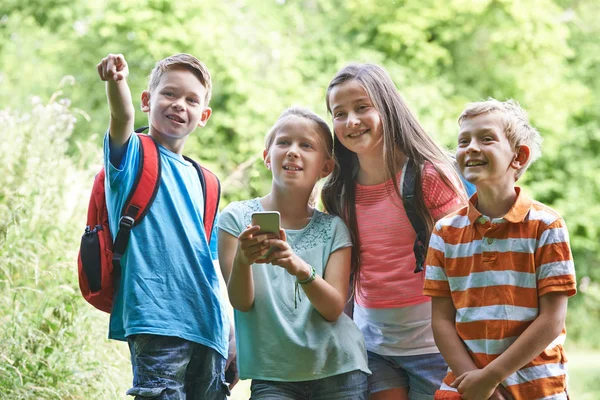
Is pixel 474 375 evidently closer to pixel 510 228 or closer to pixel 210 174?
pixel 510 228

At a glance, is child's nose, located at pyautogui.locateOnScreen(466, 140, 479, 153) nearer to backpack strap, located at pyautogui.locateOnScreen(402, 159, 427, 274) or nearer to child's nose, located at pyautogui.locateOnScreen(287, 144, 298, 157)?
backpack strap, located at pyautogui.locateOnScreen(402, 159, 427, 274)

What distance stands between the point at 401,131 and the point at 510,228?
669mm

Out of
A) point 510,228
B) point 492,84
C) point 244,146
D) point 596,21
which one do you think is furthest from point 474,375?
point 596,21

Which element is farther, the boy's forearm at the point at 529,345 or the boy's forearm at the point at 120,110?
the boy's forearm at the point at 120,110

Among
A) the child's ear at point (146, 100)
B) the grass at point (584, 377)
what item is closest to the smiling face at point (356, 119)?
the child's ear at point (146, 100)

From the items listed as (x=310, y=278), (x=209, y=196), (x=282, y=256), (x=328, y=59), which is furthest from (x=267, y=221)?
(x=328, y=59)

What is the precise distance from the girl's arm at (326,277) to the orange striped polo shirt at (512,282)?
1.15ft

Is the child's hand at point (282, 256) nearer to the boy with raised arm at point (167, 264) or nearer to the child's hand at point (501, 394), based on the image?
the boy with raised arm at point (167, 264)

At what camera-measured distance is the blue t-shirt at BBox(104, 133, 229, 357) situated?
238 centimetres

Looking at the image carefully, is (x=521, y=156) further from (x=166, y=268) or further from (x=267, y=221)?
(x=166, y=268)

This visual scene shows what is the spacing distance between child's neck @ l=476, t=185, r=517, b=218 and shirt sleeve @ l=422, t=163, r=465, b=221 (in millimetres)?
279

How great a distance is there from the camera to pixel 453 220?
2463 millimetres

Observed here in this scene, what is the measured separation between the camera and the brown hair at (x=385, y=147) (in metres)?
2.76

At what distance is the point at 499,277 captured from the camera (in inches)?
89.8
